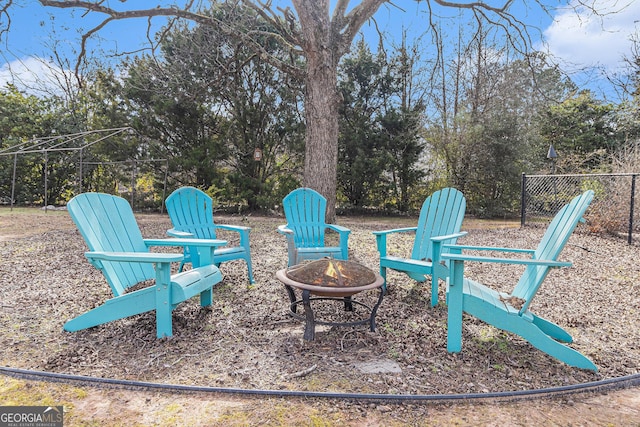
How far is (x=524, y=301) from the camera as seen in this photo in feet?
6.74

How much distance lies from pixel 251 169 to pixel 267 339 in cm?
846

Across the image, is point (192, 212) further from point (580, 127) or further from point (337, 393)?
point (580, 127)

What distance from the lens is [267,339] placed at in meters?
2.18

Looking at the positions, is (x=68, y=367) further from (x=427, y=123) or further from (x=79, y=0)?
(x=427, y=123)

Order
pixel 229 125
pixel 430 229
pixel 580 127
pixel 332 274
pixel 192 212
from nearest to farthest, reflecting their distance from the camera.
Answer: pixel 332 274, pixel 430 229, pixel 192 212, pixel 229 125, pixel 580 127

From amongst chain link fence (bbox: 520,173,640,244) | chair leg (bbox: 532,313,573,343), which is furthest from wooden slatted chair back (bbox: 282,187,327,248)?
chain link fence (bbox: 520,173,640,244)

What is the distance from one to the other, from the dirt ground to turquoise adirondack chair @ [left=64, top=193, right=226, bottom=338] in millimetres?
164

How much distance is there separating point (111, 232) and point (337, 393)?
6.17 ft

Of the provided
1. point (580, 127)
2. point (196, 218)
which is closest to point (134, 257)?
point (196, 218)

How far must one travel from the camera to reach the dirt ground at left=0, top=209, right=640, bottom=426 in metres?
1.50

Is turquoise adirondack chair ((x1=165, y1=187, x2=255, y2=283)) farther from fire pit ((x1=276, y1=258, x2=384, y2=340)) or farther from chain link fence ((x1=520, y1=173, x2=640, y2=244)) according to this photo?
chain link fence ((x1=520, y1=173, x2=640, y2=244))

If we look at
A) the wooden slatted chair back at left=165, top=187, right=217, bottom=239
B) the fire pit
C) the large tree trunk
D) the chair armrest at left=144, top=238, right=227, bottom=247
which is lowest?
the fire pit

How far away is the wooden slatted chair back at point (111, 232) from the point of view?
2287 mm

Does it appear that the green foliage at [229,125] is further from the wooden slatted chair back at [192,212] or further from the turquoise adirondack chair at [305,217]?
the wooden slatted chair back at [192,212]
